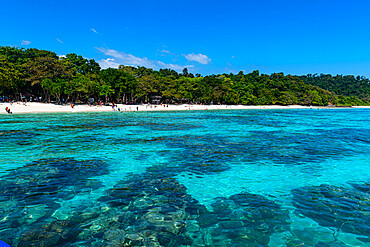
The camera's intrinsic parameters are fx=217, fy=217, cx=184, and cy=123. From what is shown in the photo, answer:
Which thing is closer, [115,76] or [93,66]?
[115,76]

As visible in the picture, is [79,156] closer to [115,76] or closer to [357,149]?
[357,149]

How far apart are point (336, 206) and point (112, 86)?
85397mm

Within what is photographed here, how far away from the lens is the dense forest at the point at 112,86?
7044 centimetres

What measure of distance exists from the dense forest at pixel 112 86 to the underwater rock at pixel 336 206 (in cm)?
7267

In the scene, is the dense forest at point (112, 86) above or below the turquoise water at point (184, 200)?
above

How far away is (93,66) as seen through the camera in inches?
4274

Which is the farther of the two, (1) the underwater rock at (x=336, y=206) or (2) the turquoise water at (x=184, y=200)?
(1) the underwater rock at (x=336, y=206)

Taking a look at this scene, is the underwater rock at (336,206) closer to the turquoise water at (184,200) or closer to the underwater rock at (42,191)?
the turquoise water at (184,200)

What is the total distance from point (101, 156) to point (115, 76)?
76640 mm

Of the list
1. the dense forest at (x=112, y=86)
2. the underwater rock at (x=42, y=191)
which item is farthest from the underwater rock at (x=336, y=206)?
the dense forest at (x=112, y=86)

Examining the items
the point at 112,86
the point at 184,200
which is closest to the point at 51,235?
the point at 184,200

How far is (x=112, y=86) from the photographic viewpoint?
83.9 metres

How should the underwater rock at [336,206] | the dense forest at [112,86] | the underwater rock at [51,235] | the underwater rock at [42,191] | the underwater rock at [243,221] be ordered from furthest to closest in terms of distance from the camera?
the dense forest at [112,86] < the underwater rock at [336,206] < the underwater rock at [42,191] < the underwater rock at [243,221] < the underwater rock at [51,235]

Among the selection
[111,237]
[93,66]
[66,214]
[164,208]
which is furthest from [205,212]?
[93,66]
